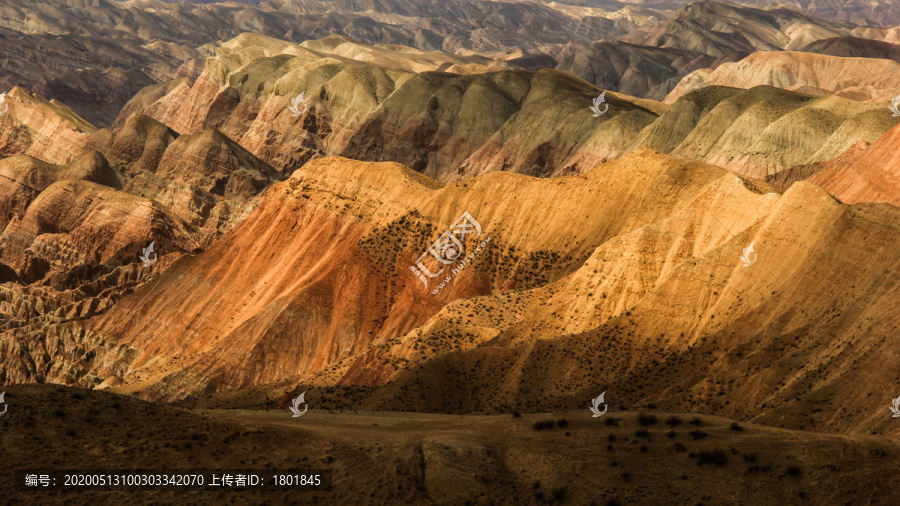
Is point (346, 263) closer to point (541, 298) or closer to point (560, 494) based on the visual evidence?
point (541, 298)

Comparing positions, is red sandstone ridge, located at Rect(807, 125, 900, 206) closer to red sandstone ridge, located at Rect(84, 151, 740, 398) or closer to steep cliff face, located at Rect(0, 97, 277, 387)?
red sandstone ridge, located at Rect(84, 151, 740, 398)

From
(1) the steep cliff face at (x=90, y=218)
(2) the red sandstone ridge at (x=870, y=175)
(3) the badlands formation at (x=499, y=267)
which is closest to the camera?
(3) the badlands formation at (x=499, y=267)

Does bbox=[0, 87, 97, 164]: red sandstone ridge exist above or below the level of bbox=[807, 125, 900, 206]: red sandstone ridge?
below

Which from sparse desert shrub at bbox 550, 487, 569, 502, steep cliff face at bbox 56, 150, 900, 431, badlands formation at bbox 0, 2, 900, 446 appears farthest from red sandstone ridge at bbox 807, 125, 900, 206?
sparse desert shrub at bbox 550, 487, 569, 502

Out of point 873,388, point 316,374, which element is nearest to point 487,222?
point 316,374

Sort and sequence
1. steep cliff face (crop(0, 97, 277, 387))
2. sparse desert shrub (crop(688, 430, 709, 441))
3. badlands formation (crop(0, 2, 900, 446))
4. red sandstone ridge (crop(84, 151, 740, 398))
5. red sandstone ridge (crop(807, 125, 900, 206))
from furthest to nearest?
steep cliff face (crop(0, 97, 277, 387)) → red sandstone ridge (crop(807, 125, 900, 206)) → red sandstone ridge (crop(84, 151, 740, 398)) → badlands formation (crop(0, 2, 900, 446)) → sparse desert shrub (crop(688, 430, 709, 441))

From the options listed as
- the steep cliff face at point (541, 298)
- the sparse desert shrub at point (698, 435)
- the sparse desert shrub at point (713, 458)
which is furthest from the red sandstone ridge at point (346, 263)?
the sparse desert shrub at point (713, 458)

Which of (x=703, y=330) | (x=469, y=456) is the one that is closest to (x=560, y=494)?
(x=469, y=456)

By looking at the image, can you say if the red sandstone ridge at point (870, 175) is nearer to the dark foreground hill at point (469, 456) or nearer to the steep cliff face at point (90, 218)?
the dark foreground hill at point (469, 456)

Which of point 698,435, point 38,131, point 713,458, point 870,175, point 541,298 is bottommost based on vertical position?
point 38,131
